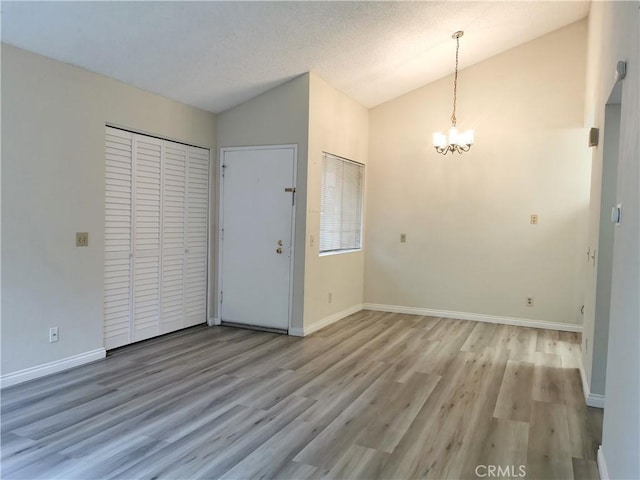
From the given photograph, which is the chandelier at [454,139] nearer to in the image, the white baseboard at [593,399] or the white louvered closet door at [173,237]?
the white baseboard at [593,399]

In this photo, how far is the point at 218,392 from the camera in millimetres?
3248

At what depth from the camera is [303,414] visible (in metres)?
2.92

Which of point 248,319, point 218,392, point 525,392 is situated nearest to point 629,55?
point 525,392

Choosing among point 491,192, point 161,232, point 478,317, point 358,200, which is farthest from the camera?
point 358,200

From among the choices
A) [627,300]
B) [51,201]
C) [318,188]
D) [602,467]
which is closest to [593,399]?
[602,467]

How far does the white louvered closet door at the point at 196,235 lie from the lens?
4.99 meters

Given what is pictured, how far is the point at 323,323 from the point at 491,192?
2.78 m

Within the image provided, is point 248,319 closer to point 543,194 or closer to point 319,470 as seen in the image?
point 319,470

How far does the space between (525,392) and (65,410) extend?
331cm

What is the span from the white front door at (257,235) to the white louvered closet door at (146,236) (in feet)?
2.92

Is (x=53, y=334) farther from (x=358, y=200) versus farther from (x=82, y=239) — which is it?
(x=358, y=200)

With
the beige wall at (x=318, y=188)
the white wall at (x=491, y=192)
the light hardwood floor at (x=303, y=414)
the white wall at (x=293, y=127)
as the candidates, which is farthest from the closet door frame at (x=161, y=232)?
the white wall at (x=491, y=192)

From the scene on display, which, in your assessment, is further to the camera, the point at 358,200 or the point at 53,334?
the point at 358,200

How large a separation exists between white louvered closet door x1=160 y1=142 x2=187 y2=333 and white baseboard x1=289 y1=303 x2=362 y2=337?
131 centimetres
